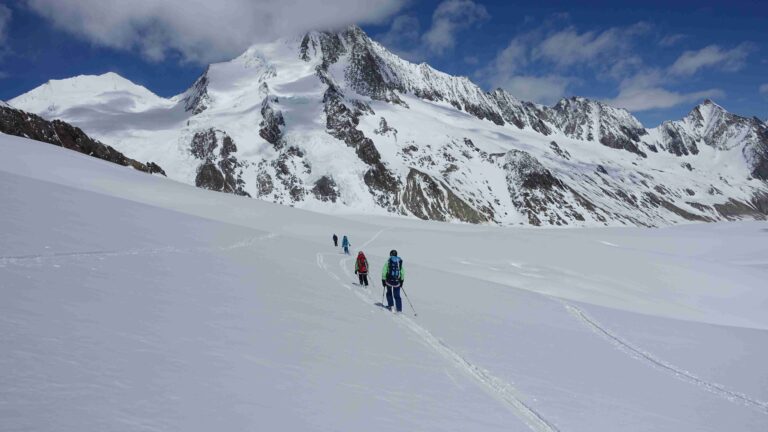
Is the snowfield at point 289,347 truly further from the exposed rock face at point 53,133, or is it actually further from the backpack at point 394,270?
the exposed rock face at point 53,133

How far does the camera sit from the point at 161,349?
7.68 meters

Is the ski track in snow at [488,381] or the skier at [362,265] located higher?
the skier at [362,265]

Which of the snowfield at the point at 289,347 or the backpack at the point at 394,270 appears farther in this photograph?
the backpack at the point at 394,270

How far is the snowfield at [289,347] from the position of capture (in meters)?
6.20

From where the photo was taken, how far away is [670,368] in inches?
575

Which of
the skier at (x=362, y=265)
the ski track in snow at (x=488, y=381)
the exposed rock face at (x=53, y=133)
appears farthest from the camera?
the exposed rock face at (x=53, y=133)

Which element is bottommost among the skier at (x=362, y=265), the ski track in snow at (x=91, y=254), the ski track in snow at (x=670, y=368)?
the ski track in snow at (x=670, y=368)

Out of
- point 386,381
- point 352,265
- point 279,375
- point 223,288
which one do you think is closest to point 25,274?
point 223,288

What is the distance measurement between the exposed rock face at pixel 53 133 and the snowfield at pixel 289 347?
118513mm

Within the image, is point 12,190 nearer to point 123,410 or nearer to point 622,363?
point 123,410

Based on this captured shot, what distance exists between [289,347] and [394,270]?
8.11 m

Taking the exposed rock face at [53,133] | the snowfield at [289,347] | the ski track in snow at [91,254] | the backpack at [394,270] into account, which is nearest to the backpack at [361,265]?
the snowfield at [289,347]

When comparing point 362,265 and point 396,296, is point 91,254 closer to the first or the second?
point 396,296

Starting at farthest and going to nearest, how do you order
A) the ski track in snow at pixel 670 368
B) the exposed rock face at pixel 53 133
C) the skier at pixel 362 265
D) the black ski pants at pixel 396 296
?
the exposed rock face at pixel 53 133, the skier at pixel 362 265, the black ski pants at pixel 396 296, the ski track in snow at pixel 670 368
